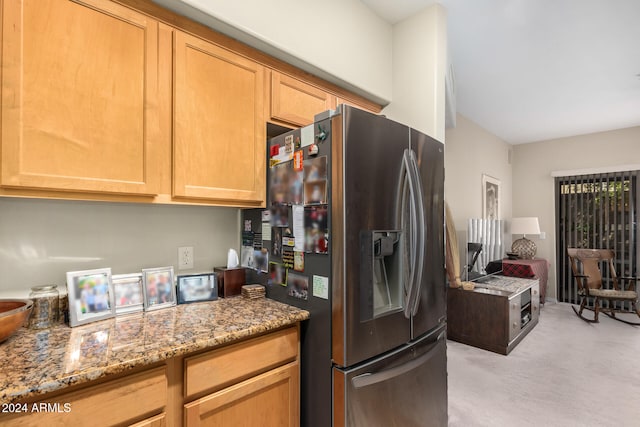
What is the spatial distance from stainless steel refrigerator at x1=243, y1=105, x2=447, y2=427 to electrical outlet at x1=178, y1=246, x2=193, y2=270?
16.6 inches

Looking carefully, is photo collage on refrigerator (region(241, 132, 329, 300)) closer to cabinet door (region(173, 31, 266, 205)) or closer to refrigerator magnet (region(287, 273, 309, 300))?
refrigerator magnet (region(287, 273, 309, 300))

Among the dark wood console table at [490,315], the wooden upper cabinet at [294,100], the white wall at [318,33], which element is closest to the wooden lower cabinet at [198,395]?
the wooden upper cabinet at [294,100]

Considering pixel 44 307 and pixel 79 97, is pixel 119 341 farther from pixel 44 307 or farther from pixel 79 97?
pixel 79 97

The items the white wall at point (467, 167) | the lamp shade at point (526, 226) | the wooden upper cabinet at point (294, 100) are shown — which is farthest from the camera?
the lamp shade at point (526, 226)

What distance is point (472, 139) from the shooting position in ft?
15.5

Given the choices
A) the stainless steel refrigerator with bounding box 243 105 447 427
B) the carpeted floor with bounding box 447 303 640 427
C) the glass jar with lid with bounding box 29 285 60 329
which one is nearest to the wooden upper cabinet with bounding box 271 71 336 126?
the stainless steel refrigerator with bounding box 243 105 447 427

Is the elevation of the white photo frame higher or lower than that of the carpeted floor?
higher

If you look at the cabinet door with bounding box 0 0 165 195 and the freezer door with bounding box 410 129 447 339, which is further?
the freezer door with bounding box 410 129 447 339

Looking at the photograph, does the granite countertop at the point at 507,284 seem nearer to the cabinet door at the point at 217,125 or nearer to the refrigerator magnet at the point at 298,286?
the refrigerator magnet at the point at 298,286

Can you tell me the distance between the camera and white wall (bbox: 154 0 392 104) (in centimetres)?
148

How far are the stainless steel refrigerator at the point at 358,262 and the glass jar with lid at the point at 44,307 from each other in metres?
0.90

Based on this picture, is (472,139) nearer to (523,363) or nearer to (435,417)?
(523,363)

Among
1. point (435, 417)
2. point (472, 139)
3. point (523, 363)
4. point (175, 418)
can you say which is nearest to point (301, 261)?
point (175, 418)

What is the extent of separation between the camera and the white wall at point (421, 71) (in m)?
2.09
